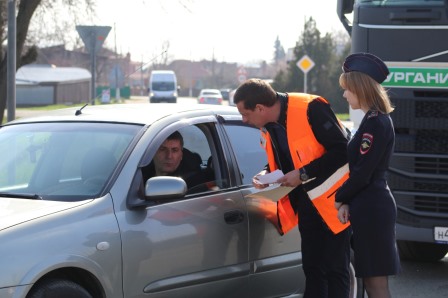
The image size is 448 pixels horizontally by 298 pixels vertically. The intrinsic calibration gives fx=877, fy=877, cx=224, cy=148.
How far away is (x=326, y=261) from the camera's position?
216 inches

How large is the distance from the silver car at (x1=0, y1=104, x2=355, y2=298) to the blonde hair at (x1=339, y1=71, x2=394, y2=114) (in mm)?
1156

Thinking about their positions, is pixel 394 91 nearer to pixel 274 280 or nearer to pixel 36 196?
pixel 274 280

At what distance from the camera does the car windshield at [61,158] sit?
5.19 meters

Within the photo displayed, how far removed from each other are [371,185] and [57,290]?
6.02 ft

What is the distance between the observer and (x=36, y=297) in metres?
4.41

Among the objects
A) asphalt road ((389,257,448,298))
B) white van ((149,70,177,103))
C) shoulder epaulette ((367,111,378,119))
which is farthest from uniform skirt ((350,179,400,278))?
white van ((149,70,177,103))

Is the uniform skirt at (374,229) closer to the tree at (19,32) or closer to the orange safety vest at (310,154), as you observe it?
the orange safety vest at (310,154)

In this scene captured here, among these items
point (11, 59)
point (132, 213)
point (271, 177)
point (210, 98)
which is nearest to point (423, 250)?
point (271, 177)

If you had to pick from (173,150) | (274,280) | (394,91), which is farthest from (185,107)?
(394,91)

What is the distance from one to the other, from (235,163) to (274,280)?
33.7 inches

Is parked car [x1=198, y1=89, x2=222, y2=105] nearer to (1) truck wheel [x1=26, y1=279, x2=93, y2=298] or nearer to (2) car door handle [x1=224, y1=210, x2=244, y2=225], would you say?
(2) car door handle [x1=224, y1=210, x2=244, y2=225]

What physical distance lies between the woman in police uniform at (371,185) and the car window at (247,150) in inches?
44.2

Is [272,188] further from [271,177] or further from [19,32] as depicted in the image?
[19,32]

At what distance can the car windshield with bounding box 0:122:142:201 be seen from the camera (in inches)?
204
